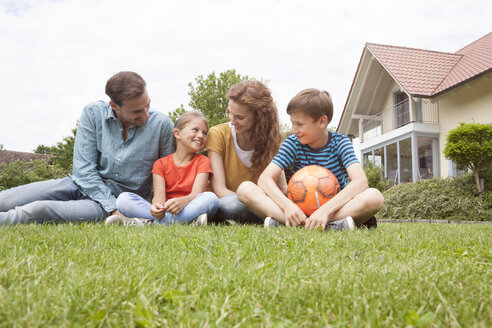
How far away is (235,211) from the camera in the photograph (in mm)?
3961

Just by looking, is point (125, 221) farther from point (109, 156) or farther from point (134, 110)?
point (134, 110)

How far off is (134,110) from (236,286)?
9.96 ft

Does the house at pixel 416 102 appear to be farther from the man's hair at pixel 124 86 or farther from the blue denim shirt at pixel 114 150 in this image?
the man's hair at pixel 124 86

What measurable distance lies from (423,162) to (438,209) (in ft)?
28.6

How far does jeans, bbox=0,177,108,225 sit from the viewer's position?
132 inches

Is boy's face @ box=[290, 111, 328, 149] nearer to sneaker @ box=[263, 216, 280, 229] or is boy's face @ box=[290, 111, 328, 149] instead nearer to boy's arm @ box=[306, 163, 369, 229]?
boy's arm @ box=[306, 163, 369, 229]

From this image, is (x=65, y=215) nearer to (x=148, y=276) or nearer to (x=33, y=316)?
(x=148, y=276)

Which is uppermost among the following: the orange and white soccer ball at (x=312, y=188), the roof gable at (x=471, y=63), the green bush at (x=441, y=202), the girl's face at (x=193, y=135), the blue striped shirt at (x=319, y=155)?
the roof gable at (x=471, y=63)

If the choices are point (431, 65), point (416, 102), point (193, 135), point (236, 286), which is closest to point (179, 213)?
point (193, 135)

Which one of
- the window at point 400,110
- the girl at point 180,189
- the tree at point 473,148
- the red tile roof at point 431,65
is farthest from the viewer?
the window at point 400,110

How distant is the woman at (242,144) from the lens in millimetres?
3994

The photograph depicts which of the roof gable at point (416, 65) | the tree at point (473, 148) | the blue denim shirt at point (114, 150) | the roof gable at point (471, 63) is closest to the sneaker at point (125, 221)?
the blue denim shirt at point (114, 150)

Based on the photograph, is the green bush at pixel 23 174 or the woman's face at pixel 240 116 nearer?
the woman's face at pixel 240 116

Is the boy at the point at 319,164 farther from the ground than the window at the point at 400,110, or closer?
closer
